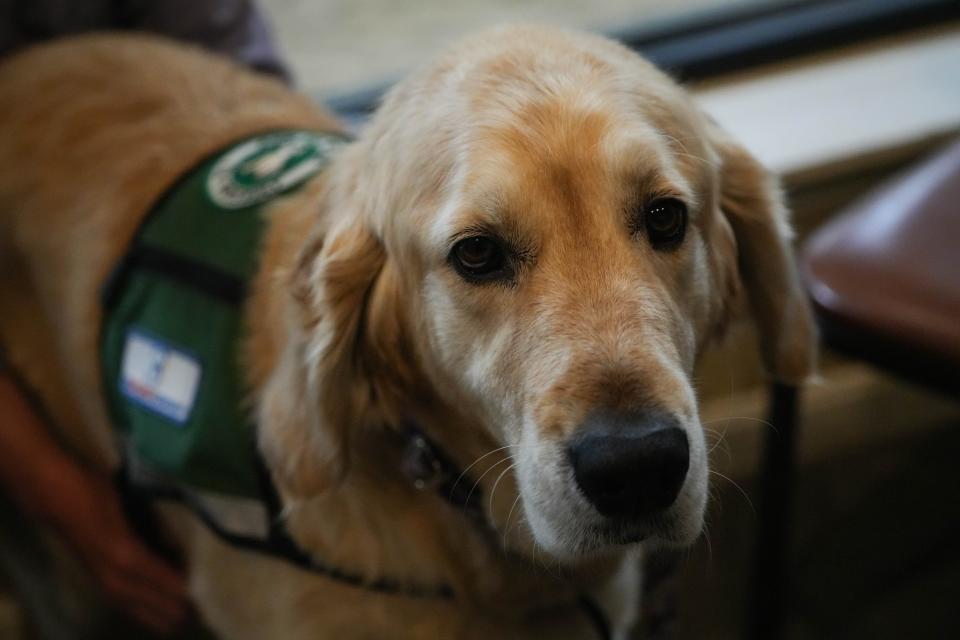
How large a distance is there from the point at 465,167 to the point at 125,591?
86 cm

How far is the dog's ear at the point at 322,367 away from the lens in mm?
979

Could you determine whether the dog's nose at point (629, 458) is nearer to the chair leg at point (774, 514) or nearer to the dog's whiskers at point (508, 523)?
the dog's whiskers at point (508, 523)

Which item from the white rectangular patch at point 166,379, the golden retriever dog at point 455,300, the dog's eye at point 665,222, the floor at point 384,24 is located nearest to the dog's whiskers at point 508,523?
the golden retriever dog at point 455,300

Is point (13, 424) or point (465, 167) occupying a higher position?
point (465, 167)

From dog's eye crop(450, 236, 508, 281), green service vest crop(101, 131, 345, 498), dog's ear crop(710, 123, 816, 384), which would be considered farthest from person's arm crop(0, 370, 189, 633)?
dog's ear crop(710, 123, 816, 384)

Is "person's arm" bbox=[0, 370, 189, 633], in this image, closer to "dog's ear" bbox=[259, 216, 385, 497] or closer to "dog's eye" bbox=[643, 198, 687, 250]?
"dog's ear" bbox=[259, 216, 385, 497]

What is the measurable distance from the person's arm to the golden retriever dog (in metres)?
0.07

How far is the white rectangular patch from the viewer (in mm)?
1139

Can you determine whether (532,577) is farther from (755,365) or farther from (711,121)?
(755,365)

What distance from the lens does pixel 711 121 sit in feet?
3.56

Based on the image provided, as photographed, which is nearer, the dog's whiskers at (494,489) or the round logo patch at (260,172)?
the dog's whiskers at (494,489)

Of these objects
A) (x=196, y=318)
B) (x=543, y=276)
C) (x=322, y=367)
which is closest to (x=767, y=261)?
(x=543, y=276)

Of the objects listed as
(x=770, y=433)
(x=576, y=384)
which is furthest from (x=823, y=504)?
(x=576, y=384)

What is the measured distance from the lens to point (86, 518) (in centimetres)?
137
